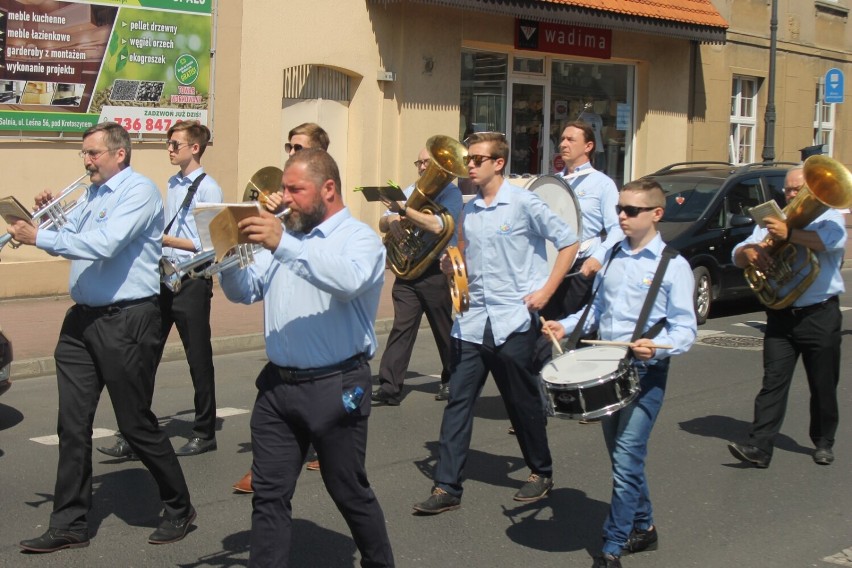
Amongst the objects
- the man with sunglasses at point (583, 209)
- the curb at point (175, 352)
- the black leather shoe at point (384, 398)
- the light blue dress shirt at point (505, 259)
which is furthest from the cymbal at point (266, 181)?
the curb at point (175, 352)

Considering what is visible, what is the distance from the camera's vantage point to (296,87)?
634 inches

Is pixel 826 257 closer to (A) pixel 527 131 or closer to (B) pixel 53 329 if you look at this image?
(B) pixel 53 329

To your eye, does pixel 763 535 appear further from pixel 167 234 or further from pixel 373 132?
pixel 373 132

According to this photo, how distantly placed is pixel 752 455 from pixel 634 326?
222 centimetres

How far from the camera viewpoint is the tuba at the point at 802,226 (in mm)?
6672

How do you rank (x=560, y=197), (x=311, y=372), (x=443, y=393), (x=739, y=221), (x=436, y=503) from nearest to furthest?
(x=311, y=372) < (x=436, y=503) < (x=560, y=197) < (x=443, y=393) < (x=739, y=221)

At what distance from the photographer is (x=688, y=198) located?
13766 mm

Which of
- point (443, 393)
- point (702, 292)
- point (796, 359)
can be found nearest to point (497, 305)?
point (796, 359)

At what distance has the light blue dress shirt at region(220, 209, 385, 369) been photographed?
14.3 ft

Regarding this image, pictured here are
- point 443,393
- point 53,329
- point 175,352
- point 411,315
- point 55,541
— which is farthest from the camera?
point 53,329

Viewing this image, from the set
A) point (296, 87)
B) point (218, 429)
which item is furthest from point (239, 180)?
point (218, 429)

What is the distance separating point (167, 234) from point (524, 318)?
2.45m

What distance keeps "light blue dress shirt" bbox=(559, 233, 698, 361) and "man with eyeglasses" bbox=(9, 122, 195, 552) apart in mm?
2020

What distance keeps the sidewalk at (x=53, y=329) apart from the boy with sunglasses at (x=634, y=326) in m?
5.99
